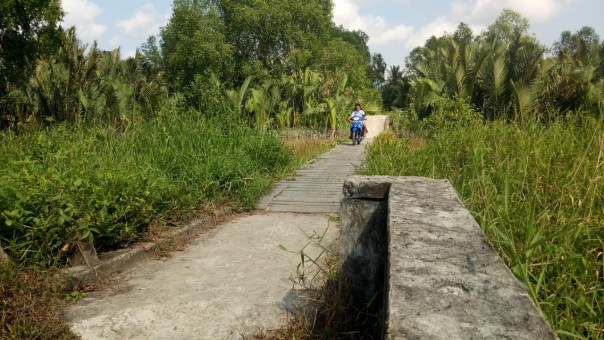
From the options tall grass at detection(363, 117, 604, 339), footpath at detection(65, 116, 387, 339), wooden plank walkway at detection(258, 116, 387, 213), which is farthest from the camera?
wooden plank walkway at detection(258, 116, 387, 213)

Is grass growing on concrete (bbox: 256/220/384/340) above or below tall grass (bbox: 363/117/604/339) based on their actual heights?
below

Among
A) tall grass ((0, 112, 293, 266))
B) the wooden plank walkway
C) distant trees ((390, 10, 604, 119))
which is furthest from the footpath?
distant trees ((390, 10, 604, 119))

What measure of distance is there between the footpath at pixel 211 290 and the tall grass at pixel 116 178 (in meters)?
0.50

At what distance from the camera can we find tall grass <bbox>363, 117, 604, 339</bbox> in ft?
7.11

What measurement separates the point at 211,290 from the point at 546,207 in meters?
2.40

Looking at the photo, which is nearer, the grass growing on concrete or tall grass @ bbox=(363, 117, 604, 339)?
tall grass @ bbox=(363, 117, 604, 339)

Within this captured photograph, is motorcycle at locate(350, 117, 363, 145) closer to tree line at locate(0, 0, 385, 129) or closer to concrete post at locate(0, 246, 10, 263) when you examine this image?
tree line at locate(0, 0, 385, 129)

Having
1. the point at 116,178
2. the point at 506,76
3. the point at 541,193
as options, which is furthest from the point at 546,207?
the point at 506,76

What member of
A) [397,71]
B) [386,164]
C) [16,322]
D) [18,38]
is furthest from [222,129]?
[397,71]

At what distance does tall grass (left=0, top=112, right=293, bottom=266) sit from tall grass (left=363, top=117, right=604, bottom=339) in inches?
107

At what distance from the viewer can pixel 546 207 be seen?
2840 millimetres

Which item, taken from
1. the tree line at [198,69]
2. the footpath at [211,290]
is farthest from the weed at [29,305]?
the tree line at [198,69]

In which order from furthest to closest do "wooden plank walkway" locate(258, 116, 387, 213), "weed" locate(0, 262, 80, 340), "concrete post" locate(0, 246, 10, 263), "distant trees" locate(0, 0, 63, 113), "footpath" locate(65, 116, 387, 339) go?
"distant trees" locate(0, 0, 63, 113) → "wooden plank walkway" locate(258, 116, 387, 213) → "concrete post" locate(0, 246, 10, 263) → "footpath" locate(65, 116, 387, 339) → "weed" locate(0, 262, 80, 340)

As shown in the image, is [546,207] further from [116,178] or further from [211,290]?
[116,178]
